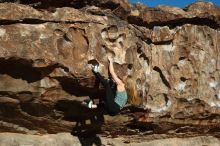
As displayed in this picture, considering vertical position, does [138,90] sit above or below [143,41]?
below

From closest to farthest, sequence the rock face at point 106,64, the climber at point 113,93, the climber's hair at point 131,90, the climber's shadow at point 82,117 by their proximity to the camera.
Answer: the rock face at point 106,64
the climber at point 113,93
the climber's shadow at point 82,117
the climber's hair at point 131,90

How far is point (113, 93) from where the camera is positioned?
35.3ft

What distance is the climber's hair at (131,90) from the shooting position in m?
11.4

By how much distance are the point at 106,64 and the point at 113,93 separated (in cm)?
72

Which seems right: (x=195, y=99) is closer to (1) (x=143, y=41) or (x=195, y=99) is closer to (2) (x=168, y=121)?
(2) (x=168, y=121)

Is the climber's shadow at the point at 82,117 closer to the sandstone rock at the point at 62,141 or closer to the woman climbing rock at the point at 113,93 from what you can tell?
the sandstone rock at the point at 62,141

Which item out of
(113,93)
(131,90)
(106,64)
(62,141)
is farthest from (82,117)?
(106,64)

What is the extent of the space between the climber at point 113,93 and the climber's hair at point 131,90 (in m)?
0.61

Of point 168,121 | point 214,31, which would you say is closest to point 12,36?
point 168,121

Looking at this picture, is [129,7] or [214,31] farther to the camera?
[214,31]

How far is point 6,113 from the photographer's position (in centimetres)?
1059

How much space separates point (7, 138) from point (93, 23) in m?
3.46

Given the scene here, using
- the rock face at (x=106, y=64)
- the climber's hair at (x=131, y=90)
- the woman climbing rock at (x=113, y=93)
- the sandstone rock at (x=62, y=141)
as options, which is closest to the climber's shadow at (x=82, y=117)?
the rock face at (x=106, y=64)

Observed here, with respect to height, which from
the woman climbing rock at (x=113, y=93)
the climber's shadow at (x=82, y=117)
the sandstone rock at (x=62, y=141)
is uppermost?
the woman climbing rock at (x=113, y=93)
